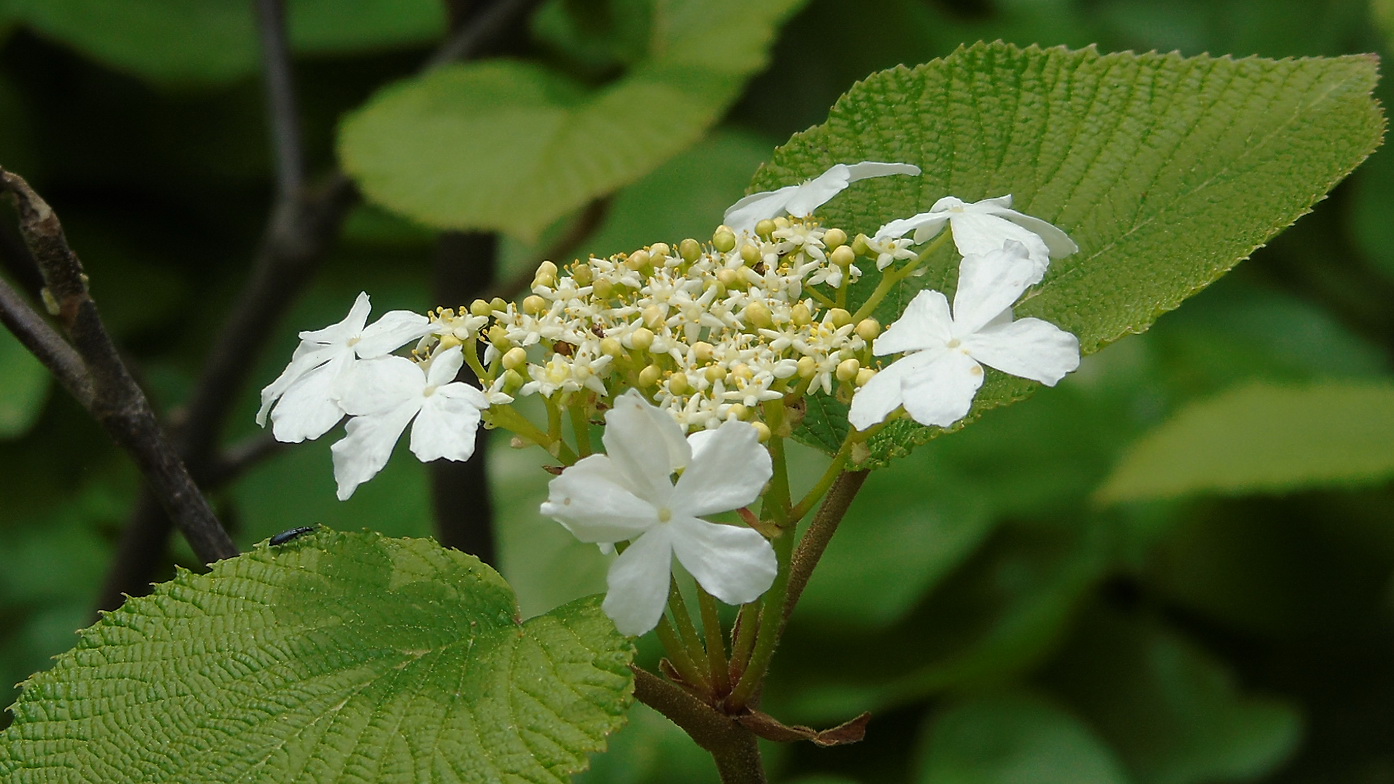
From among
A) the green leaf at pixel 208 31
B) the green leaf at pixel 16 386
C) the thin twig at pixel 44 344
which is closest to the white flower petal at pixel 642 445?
the thin twig at pixel 44 344

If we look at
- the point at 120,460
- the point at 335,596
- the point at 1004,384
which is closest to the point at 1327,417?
the point at 1004,384

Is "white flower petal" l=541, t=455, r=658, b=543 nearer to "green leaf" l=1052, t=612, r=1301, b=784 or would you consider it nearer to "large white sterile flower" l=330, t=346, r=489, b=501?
"large white sterile flower" l=330, t=346, r=489, b=501

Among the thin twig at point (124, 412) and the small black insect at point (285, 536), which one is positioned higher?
the thin twig at point (124, 412)

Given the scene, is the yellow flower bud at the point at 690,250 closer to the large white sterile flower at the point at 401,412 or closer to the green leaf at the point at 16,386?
the large white sterile flower at the point at 401,412

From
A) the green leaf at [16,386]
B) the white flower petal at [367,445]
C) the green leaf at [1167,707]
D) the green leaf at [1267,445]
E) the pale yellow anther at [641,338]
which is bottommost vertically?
the green leaf at [1167,707]

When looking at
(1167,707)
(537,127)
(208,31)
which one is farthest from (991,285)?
(208,31)

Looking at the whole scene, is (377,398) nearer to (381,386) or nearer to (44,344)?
(381,386)
